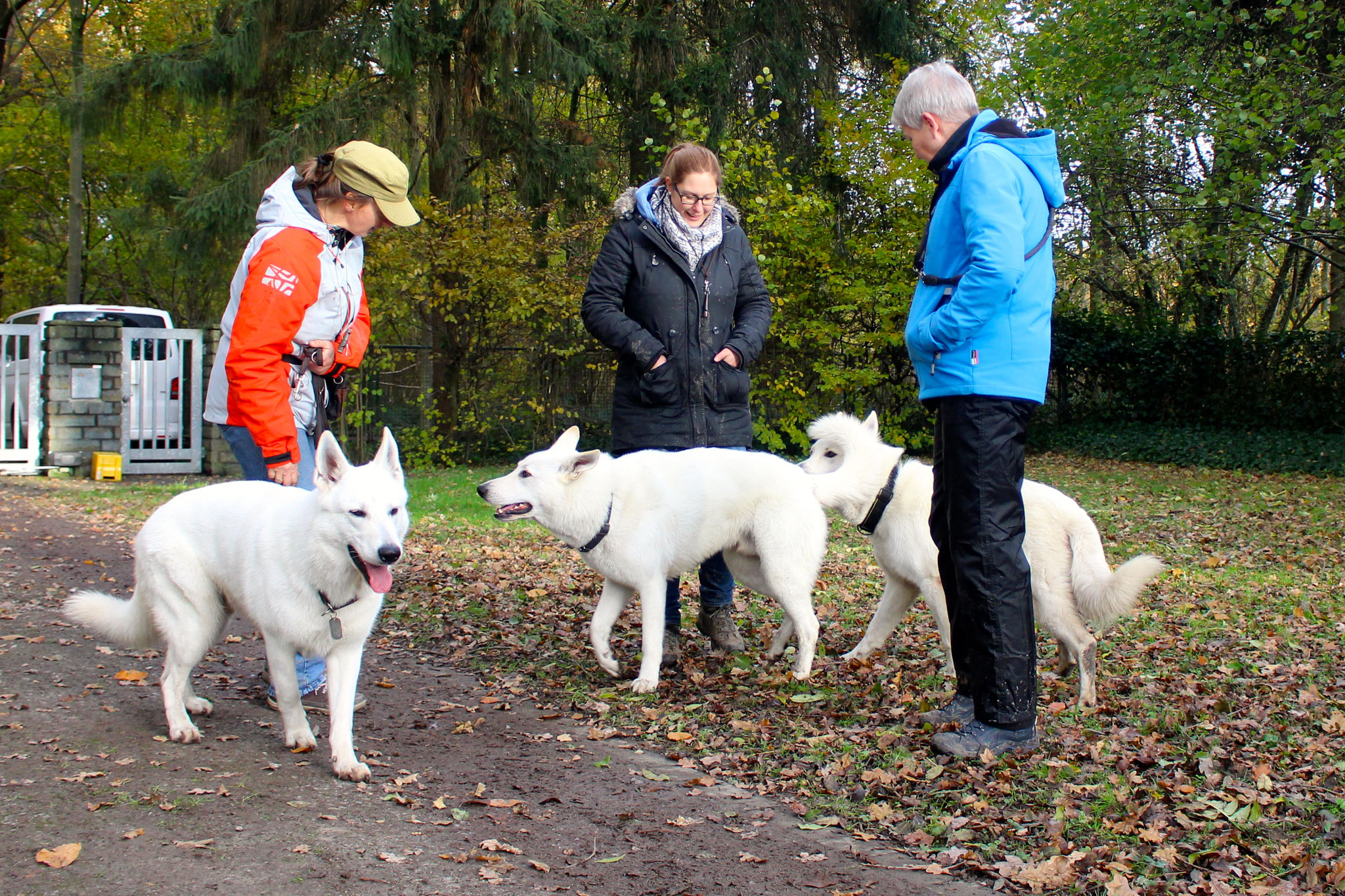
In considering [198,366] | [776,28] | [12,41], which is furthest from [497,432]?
[12,41]

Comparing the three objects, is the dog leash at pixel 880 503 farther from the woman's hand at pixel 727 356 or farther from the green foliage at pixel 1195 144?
the green foliage at pixel 1195 144

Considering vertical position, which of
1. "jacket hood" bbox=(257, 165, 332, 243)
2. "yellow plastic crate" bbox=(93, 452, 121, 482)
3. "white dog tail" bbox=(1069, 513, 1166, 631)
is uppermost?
"jacket hood" bbox=(257, 165, 332, 243)

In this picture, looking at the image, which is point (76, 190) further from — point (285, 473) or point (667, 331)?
point (285, 473)

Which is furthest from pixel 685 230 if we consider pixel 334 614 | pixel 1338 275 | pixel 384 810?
pixel 1338 275

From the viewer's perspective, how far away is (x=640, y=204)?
488cm

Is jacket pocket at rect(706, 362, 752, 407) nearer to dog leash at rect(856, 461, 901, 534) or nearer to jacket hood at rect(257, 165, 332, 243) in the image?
dog leash at rect(856, 461, 901, 534)

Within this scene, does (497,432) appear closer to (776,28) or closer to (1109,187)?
(776,28)

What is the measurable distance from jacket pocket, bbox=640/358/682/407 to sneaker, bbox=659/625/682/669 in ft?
3.66

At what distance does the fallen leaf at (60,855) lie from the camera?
2.71 meters

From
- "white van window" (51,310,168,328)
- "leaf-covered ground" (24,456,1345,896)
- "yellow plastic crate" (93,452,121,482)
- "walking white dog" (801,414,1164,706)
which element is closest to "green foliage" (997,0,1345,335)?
"leaf-covered ground" (24,456,1345,896)

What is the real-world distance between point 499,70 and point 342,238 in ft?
38.5

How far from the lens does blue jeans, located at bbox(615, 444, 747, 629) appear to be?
5160mm

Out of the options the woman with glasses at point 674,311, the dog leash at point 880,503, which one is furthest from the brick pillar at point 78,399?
the dog leash at point 880,503

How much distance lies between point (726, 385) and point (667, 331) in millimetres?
397
